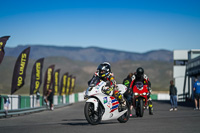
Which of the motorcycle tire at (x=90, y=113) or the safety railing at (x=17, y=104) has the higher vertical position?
the motorcycle tire at (x=90, y=113)

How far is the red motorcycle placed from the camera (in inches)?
631

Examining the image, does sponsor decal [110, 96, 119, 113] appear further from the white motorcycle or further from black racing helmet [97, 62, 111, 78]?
black racing helmet [97, 62, 111, 78]

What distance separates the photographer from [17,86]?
25.8 m

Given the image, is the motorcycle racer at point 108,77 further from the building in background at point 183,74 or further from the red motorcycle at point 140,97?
the building in background at point 183,74

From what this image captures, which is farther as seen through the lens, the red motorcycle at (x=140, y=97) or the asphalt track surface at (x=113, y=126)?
the red motorcycle at (x=140, y=97)

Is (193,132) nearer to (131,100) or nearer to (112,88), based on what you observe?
(112,88)

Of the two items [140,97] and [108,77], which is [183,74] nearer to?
[140,97]

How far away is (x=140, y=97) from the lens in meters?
16.1

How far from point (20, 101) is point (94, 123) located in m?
12.6

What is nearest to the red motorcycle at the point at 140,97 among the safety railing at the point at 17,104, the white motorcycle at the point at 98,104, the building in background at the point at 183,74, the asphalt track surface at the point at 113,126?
the asphalt track surface at the point at 113,126

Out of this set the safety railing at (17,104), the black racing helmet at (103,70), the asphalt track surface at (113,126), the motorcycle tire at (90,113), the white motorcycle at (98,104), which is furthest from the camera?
the safety railing at (17,104)

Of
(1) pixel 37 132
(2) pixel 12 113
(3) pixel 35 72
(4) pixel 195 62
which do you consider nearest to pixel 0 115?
(2) pixel 12 113

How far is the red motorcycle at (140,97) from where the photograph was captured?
631 inches

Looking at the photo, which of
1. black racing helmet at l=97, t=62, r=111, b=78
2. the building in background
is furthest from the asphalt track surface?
the building in background
